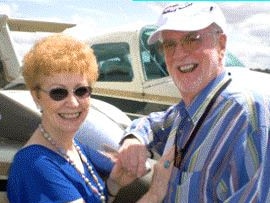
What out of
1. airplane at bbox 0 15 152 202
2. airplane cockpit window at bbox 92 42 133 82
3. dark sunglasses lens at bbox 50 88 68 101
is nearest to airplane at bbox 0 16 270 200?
airplane cockpit window at bbox 92 42 133 82

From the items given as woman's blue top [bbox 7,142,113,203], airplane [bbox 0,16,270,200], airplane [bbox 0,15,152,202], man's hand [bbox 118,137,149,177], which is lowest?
airplane [bbox 0,16,270,200]

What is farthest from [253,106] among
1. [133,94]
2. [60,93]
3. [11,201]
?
[133,94]

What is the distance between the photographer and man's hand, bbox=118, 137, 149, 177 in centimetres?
184

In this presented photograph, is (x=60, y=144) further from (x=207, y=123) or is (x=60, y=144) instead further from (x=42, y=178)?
(x=207, y=123)

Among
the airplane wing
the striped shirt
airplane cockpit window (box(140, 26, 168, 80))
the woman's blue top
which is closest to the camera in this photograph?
the striped shirt

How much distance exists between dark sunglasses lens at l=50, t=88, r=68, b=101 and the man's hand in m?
0.32

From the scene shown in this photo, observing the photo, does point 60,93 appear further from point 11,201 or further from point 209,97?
point 209,97

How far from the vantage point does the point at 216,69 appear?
170cm

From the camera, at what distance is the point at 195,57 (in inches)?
68.0

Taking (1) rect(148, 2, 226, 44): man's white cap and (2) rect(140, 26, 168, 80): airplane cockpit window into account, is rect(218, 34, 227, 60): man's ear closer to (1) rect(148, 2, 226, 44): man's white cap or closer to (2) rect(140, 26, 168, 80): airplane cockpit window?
(1) rect(148, 2, 226, 44): man's white cap

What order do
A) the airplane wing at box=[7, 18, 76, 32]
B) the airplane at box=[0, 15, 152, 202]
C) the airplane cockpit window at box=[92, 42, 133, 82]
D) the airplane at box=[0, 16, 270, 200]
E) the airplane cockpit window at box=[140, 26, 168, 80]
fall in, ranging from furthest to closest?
the airplane wing at box=[7, 18, 76, 32] < the airplane cockpit window at box=[92, 42, 133, 82] < the airplane cockpit window at box=[140, 26, 168, 80] < the airplane at box=[0, 16, 270, 200] < the airplane at box=[0, 15, 152, 202]

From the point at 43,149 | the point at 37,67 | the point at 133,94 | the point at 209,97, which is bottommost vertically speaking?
the point at 133,94

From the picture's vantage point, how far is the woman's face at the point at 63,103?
174 centimetres

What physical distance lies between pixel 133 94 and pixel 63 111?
19.7 feet
